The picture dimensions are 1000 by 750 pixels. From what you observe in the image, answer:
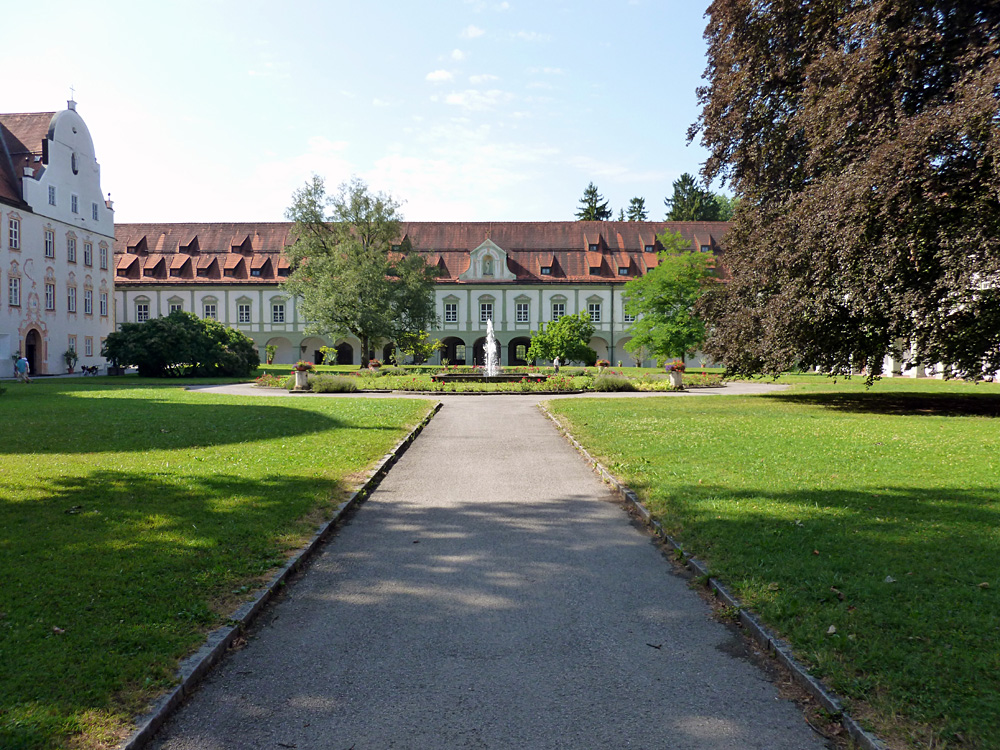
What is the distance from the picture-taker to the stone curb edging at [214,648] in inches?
132

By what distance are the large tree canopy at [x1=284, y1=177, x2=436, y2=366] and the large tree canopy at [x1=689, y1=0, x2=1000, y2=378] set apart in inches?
1249

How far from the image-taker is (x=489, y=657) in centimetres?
425

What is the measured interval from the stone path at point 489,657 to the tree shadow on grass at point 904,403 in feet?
53.1

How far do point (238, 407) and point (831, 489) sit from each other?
1726 cm

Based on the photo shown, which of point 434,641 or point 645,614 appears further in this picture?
point 645,614

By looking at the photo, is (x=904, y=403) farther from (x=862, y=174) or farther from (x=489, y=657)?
(x=489, y=657)

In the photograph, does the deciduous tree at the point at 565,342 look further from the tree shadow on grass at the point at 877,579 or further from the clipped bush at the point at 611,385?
the tree shadow on grass at the point at 877,579

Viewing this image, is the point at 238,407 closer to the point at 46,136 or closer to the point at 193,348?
the point at 193,348

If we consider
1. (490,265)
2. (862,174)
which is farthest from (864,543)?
(490,265)

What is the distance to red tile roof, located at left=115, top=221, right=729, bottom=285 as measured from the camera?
67875 mm

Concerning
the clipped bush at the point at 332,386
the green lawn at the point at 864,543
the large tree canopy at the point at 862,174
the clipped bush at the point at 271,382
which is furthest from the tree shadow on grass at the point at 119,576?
the clipped bush at the point at 271,382

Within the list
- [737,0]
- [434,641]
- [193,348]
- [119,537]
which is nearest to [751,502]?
[434,641]

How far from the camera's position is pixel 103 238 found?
5234 cm

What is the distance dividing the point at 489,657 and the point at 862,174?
15.9m
